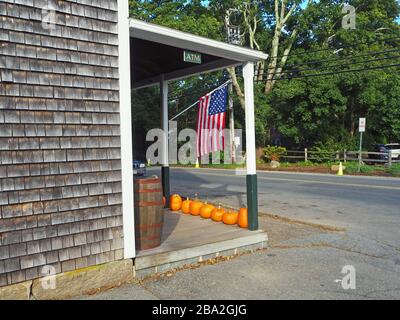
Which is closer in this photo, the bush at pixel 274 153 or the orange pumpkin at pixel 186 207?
the orange pumpkin at pixel 186 207

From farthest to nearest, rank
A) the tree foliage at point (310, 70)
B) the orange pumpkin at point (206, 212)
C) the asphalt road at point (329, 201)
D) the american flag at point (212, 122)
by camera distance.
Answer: the tree foliage at point (310, 70)
the asphalt road at point (329, 201)
the orange pumpkin at point (206, 212)
the american flag at point (212, 122)

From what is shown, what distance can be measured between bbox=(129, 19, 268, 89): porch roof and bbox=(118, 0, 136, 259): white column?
7.5 inches

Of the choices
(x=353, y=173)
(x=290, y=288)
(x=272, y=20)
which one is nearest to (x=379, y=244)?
(x=290, y=288)

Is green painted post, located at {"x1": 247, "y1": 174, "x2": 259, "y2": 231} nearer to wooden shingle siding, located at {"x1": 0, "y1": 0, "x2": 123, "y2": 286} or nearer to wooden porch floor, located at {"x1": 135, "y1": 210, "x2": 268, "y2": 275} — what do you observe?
wooden porch floor, located at {"x1": 135, "y1": 210, "x2": 268, "y2": 275}

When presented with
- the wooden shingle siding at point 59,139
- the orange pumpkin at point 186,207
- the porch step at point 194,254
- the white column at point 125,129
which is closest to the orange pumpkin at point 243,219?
the porch step at point 194,254

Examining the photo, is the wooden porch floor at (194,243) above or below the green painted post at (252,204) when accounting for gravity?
below

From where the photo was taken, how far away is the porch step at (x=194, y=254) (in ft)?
16.6

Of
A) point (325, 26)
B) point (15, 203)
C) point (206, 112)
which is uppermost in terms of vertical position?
point (325, 26)

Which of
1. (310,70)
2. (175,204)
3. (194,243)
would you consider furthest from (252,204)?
(310,70)

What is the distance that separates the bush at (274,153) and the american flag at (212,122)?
22334mm

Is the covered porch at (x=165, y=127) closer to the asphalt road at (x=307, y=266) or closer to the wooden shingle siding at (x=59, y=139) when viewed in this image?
the wooden shingle siding at (x=59, y=139)
